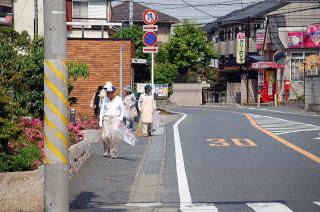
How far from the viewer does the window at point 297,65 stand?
51.5 meters

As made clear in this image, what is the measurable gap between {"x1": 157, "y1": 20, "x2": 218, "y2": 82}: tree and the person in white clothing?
41.0 meters

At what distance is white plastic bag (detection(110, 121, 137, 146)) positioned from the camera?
13438 millimetres

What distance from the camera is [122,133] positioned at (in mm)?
13484

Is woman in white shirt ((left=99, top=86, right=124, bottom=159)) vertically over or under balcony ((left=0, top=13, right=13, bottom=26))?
under

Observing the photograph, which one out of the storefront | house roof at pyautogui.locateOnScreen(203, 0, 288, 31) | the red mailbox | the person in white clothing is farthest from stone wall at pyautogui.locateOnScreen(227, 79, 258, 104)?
the person in white clothing

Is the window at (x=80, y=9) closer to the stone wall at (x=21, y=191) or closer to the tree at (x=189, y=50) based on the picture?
the tree at (x=189, y=50)

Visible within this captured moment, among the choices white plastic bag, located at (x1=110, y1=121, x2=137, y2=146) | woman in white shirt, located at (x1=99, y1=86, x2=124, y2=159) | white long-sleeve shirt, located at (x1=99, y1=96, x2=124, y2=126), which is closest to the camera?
white plastic bag, located at (x1=110, y1=121, x2=137, y2=146)

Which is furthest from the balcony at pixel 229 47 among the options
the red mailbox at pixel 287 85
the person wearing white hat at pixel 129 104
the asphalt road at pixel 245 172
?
the asphalt road at pixel 245 172

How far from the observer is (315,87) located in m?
36.8

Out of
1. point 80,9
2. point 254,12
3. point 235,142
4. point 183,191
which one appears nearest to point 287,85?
point 254,12

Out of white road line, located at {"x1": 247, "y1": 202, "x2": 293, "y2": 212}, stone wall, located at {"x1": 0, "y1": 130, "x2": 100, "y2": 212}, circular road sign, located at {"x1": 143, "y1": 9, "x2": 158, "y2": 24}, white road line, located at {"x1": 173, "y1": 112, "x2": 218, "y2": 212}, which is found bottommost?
white road line, located at {"x1": 173, "y1": 112, "x2": 218, "y2": 212}

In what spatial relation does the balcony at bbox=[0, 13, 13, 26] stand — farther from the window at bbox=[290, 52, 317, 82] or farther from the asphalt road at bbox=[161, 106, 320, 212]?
the window at bbox=[290, 52, 317, 82]

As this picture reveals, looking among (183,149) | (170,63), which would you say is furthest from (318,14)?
(183,149)

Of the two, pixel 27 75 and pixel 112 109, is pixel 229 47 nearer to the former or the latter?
pixel 27 75
